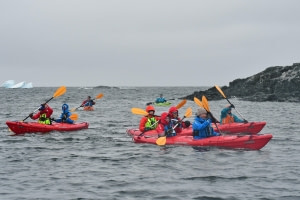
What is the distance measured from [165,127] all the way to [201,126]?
6.28 feet

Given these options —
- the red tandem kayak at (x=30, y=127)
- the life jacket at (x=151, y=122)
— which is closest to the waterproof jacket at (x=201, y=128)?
the life jacket at (x=151, y=122)

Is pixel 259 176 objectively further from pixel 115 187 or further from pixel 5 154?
pixel 5 154

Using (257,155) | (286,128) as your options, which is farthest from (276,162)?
(286,128)

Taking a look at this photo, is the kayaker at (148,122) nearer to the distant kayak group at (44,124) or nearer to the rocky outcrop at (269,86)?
the distant kayak group at (44,124)

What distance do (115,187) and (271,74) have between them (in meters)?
50.3

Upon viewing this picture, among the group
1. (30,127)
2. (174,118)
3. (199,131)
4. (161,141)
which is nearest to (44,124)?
(30,127)

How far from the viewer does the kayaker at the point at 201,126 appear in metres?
14.8

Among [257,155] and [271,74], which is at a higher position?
[271,74]

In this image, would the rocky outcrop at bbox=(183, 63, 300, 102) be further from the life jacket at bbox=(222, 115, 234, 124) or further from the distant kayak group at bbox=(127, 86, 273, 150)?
the distant kayak group at bbox=(127, 86, 273, 150)

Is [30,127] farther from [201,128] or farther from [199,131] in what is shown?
[201,128]

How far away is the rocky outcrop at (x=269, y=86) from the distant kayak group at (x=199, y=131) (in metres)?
31.6

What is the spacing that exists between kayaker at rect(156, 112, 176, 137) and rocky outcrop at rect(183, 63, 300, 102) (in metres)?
35.1

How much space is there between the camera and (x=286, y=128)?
890 inches

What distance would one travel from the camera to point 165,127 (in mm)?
16422
